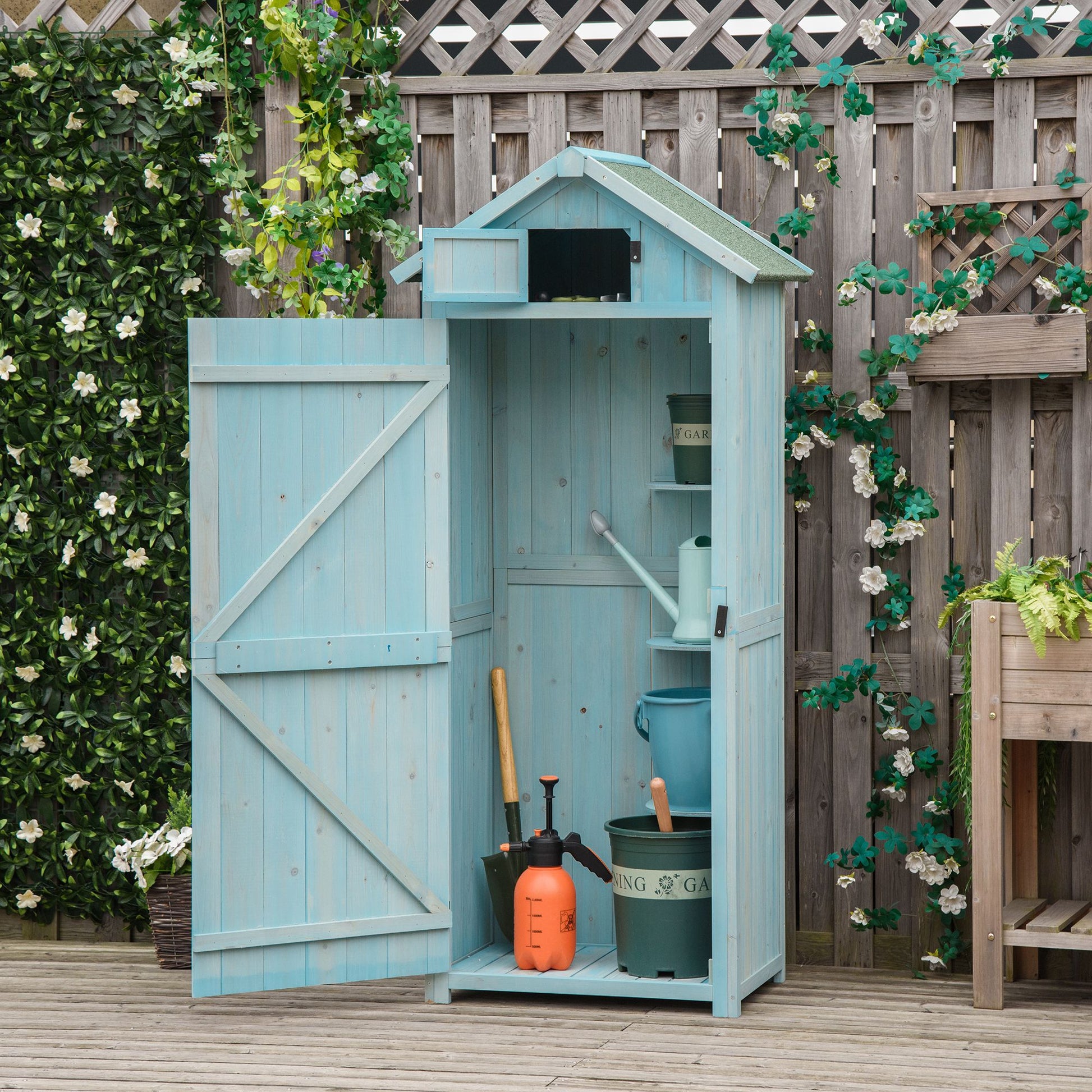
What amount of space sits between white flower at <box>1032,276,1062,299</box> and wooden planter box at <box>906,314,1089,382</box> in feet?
0.24

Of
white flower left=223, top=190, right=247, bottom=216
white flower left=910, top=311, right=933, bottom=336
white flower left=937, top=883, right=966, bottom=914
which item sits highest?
white flower left=223, top=190, right=247, bottom=216

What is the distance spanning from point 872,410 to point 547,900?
1607mm

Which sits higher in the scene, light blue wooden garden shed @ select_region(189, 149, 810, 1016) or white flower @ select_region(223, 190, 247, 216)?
white flower @ select_region(223, 190, 247, 216)

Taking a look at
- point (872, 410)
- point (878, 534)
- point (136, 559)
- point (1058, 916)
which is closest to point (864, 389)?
point (872, 410)

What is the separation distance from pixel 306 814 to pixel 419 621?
567mm

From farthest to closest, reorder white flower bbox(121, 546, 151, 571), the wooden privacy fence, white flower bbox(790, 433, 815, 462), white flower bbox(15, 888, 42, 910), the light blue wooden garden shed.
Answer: white flower bbox(15, 888, 42, 910), white flower bbox(121, 546, 151, 571), white flower bbox(790, 433, 815, 462), the wooden privacy fence, the light blue wooden garden shed

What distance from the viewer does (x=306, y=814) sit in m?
3.95

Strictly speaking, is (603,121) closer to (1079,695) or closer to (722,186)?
(722,186)

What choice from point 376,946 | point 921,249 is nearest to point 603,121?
point 921,249

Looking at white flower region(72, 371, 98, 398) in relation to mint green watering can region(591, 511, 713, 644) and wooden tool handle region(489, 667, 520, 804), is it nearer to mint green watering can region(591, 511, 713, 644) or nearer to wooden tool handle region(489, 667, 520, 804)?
wooden tool handle region(489, 667, 520, 804)

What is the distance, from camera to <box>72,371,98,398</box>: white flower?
4637mm

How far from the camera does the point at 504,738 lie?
4340 mm

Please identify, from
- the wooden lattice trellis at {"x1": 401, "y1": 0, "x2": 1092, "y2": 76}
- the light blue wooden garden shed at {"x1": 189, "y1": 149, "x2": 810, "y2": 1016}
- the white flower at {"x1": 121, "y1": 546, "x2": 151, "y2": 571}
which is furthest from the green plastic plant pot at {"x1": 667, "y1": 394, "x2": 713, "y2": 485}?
the white flower at {"x1": 121, "y1": 546, "x2": 151, "y2": 571}

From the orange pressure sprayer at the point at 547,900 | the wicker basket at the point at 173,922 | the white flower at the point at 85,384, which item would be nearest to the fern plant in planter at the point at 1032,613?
the orange pressure sprayer at the point at 547,900
